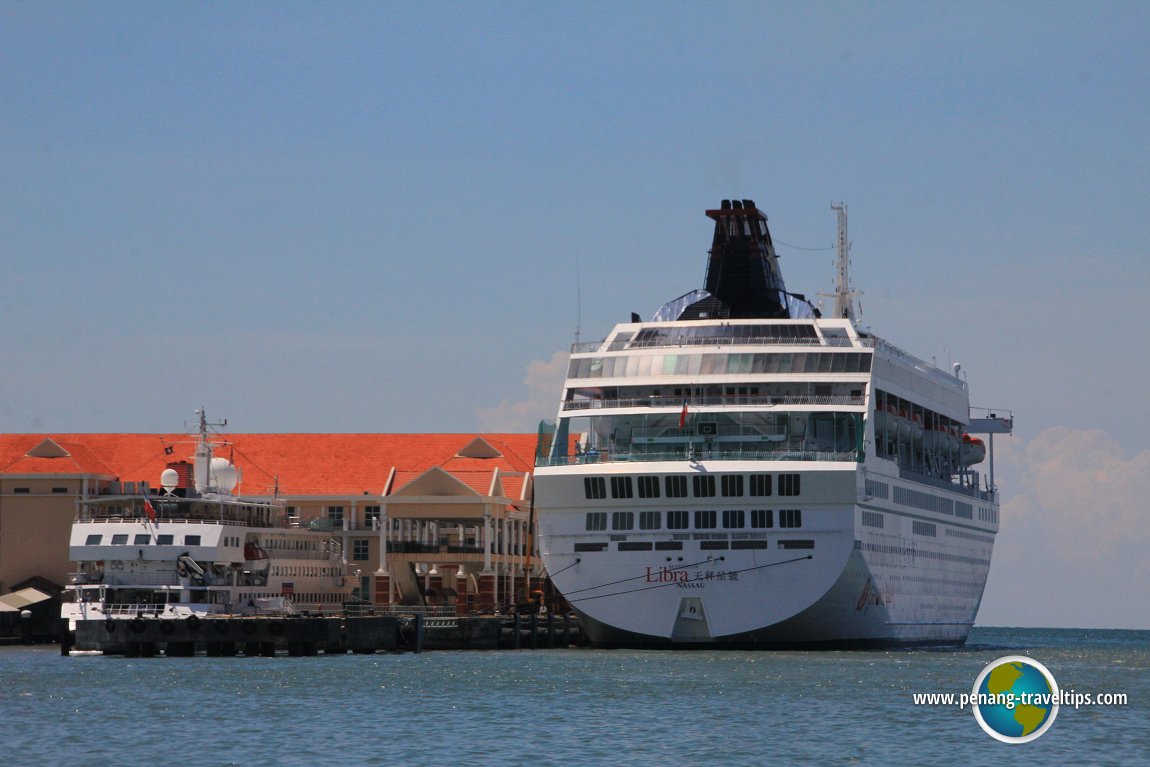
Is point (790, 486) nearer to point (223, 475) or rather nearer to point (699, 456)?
point (699, 456)

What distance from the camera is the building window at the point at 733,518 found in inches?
2842

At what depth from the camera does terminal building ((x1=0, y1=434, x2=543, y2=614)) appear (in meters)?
107

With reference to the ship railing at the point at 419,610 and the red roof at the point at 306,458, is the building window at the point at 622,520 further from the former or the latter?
the red roof at the point at 306,458

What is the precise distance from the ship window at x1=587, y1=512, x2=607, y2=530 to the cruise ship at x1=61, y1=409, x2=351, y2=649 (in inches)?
675

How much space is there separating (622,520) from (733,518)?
13.6 ft

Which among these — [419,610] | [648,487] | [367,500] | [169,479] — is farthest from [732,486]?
[367,500]

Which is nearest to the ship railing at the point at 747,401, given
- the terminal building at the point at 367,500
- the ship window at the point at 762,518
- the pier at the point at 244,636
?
the ship window at the point at 762,518

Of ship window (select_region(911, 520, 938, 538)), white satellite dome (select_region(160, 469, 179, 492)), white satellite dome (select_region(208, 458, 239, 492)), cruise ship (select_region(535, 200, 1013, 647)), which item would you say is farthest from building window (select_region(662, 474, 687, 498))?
white satellite dome (select_region(208, 458, 239, 492))

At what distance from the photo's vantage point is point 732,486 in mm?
72500

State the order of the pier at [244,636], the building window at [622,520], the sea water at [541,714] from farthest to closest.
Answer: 1. the pier at [244,636]
2. the building window at [622,520]
3. the sea water at [541,714]

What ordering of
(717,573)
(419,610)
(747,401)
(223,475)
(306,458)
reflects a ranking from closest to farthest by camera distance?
(717,573), (747,401), (419,610), (223,475), (306,458)

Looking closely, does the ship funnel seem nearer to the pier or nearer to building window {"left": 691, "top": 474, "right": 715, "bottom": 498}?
building window {"left": 691, "top": 474, "right": 715, "bottom": 498}

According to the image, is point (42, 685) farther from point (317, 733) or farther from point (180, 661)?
point (317, 733)

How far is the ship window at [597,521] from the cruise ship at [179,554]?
56.3 ft
